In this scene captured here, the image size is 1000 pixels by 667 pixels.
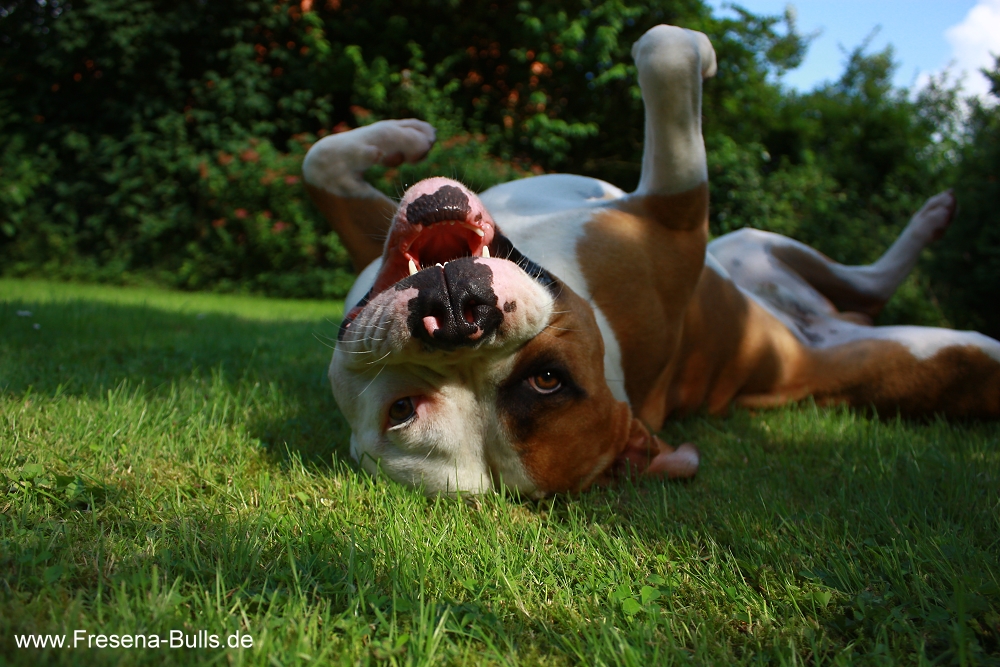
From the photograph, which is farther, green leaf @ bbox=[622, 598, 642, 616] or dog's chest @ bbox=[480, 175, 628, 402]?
dog's chest @ bbox=[480, 175, 628, 402]

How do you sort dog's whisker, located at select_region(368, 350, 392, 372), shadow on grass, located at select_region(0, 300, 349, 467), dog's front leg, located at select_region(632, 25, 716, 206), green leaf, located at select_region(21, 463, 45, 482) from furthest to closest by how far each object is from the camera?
dog's front leg, located at select_region(632, 25, 716, 206), shadow on grass, located at select_region(0, 300, 349, 467), dog's whisker, located at select_region(368, 350, 392, 372), green leaf, located at select_region(21, 463, 45, 482)

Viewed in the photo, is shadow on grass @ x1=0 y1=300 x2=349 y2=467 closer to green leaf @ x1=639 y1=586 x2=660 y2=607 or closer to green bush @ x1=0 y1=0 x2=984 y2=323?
green leaf @ x1=639 y1=586 x2=660 y2=607

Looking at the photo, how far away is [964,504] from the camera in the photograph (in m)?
1.88

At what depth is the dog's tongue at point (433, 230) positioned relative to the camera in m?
2.06

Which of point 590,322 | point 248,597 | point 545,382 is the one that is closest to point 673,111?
point 590,322

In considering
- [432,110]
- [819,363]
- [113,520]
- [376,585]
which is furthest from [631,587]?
[432,110]

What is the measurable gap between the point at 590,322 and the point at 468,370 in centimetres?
49

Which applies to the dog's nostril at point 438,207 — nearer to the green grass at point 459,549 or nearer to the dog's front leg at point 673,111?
the green grass at point 459,549

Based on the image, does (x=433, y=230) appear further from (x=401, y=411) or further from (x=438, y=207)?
(x=401, y=411)

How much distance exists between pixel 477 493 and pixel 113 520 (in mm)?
936

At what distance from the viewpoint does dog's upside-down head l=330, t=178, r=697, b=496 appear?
1840 mm

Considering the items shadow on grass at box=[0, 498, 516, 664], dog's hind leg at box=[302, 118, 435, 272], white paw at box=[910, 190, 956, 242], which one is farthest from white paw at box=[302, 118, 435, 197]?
white paw at box=[910, 190, 956, 242]

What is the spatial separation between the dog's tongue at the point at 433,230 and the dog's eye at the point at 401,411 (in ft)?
1.14

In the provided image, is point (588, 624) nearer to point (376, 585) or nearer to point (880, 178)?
point (376, 585)
